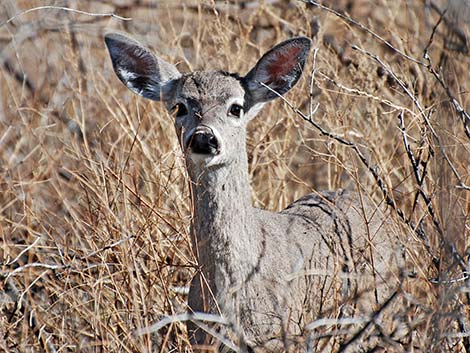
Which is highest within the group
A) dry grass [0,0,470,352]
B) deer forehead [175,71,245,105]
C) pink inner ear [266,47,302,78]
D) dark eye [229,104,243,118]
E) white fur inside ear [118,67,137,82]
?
pink inner ear [266,47,302,78]

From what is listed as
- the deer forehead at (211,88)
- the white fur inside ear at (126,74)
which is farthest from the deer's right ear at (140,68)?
the deer forehead at (211,88)

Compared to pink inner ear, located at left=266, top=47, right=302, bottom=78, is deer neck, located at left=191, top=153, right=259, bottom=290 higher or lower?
lower

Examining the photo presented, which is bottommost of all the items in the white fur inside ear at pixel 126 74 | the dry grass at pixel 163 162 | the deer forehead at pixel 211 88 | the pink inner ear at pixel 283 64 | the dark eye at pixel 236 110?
the dry grass at pixel 163 162

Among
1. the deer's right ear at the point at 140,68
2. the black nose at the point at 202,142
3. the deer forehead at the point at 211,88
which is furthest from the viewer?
the deer's right ear at the point at 140,68

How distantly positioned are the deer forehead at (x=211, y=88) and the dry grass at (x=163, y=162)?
35 cm

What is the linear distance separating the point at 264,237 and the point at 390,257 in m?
0.61

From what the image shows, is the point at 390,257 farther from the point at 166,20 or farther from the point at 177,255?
the point at 166,20

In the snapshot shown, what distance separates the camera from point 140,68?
501cm

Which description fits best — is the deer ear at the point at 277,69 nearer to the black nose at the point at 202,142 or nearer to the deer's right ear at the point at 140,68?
the deer's right ear at the point at 140,68

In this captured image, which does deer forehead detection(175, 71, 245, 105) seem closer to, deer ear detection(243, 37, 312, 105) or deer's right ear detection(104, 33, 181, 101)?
deer ear detection(243, 37, 312, 105)

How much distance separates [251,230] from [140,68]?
111 centimetres

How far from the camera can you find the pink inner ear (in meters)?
4.80

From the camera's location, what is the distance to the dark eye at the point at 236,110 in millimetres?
4633

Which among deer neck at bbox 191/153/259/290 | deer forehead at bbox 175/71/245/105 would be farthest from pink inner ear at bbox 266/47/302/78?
deer neck at bbox 191/153/259/290
